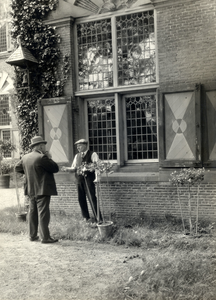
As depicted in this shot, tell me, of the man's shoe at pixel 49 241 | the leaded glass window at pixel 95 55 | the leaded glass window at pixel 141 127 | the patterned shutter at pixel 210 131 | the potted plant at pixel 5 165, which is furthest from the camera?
the potted plant at pixel 5 165

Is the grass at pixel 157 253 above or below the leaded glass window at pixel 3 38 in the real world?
below

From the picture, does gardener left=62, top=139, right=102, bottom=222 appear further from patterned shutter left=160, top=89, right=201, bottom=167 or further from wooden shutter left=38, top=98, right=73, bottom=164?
patterned shutter left=160, top=89, right=201, bottom=167

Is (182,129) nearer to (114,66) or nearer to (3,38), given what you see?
(114,66)

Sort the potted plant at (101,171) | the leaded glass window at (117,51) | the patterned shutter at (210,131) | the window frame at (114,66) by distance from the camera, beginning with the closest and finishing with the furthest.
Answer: the potted plant at (101,171) → the patterned shutter at (210,131) → the window frame at (114,66) → the leaded glass window at (117,51)

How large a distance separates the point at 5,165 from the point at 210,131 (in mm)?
10084

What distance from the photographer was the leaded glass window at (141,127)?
8.42 m

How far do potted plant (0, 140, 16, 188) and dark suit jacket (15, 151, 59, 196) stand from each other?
8080 millimetres

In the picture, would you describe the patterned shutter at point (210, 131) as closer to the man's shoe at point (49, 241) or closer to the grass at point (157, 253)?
the grass at point (157, 253)

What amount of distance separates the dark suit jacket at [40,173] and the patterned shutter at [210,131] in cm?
318

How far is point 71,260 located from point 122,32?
549 cm

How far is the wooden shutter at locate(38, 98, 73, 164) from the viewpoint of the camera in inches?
348

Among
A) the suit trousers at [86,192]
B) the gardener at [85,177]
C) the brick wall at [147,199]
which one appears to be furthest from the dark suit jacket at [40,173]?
the brick wall at [147,199]

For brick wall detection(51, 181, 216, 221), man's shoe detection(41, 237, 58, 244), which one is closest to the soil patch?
man's shoe detection(41, 237, 58, 244)

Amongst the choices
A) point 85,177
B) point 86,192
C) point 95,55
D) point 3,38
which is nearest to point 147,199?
point 86,192
